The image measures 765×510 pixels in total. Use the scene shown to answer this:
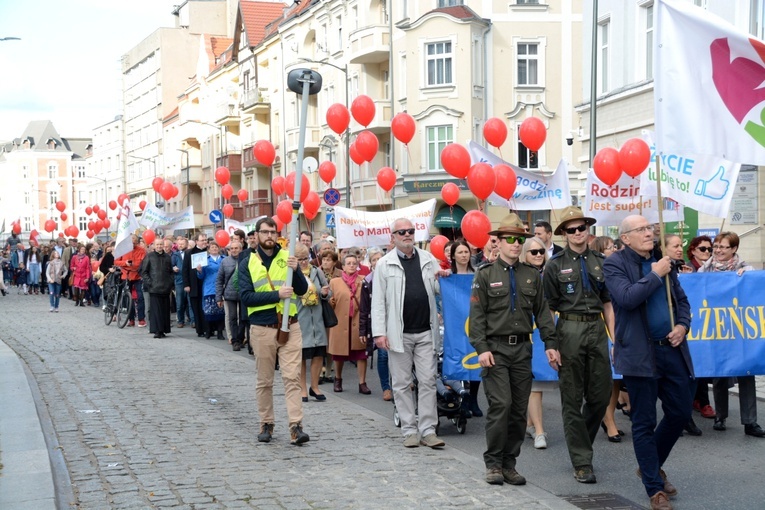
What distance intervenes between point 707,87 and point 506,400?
277cm

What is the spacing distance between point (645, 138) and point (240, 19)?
58.6 m

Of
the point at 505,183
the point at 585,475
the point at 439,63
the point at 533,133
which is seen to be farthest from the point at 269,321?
the point at 439,63

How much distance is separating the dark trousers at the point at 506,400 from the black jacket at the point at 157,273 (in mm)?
13838

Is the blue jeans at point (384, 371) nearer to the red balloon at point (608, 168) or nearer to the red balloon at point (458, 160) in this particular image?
the red balloon at point (608, 168)

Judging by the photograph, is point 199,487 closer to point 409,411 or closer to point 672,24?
point 409,411

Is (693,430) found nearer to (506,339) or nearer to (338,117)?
(506,339)

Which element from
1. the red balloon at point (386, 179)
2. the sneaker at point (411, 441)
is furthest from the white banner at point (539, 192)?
the sneaker at point (411, 441)

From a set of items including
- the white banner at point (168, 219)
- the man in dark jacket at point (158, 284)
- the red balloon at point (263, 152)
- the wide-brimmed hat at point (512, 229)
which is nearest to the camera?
the wide-brimmed hat at point (512, 229)

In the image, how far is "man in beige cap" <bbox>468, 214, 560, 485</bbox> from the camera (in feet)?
25.6

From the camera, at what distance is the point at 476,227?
619 inches

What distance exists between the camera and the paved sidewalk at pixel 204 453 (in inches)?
288

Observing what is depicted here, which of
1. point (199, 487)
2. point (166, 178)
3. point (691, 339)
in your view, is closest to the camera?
point (199, 487)

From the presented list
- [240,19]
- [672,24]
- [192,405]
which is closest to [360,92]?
[240,19]

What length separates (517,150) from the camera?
44.6 m
